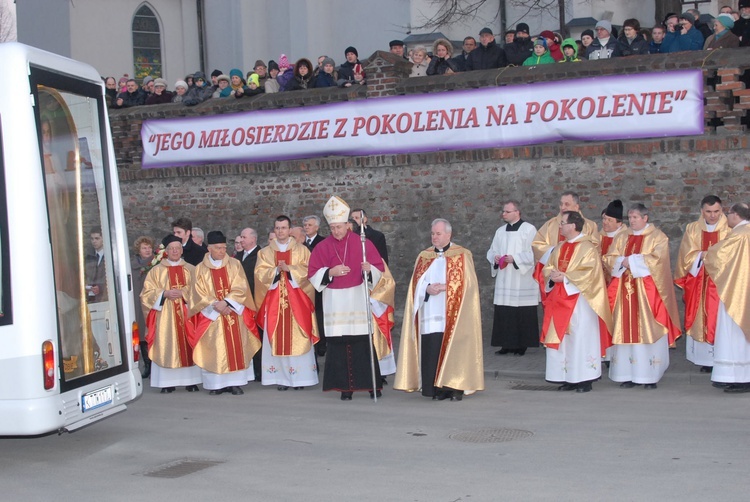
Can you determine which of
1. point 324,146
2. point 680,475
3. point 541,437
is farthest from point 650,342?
point 324,146

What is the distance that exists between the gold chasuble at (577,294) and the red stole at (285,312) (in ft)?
8.49

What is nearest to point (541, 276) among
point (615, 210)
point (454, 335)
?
point (615, 210)

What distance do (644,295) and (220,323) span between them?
4444 millimetres

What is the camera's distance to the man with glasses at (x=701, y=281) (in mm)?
10938

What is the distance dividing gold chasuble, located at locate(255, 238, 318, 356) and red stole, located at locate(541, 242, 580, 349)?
2.57 m

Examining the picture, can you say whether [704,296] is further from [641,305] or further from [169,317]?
[169,317]

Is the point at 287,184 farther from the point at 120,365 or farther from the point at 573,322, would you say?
the point at 120,365

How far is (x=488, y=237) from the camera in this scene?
1448cm

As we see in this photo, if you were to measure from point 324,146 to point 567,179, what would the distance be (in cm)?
368

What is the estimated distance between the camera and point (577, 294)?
10758 mm

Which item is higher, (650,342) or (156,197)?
(156,197)

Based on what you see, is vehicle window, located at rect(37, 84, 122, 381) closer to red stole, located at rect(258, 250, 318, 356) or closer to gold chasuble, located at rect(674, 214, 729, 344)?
red stole, located at rect(258, 250, 318, 356)

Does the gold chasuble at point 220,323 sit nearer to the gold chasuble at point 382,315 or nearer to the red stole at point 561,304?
the gold chasuble at point 382,315

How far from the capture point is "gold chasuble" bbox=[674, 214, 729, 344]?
10.9 meters
